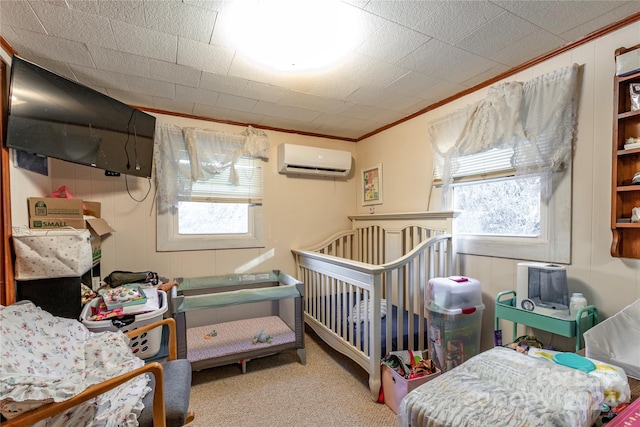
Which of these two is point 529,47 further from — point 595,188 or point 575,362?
point 575,362

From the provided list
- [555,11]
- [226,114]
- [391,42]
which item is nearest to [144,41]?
[226,114]

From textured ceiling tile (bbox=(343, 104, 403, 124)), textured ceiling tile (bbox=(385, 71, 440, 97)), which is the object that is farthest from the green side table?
textured ceiling tile (bbox=(343, 104, 403, 124))

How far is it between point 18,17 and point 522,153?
2.82 metres

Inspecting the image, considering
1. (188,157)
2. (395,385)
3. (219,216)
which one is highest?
(188,157)

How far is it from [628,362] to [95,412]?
2196 millimetres

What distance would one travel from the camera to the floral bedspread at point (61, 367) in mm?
963

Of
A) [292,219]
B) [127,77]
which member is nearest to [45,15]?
[127,77]

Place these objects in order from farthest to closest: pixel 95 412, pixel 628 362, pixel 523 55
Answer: pixel 523 55 < pixel 628 362 < pixel 95 412

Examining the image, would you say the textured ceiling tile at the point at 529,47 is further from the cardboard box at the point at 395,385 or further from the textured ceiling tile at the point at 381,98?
the cardboard box at the point at 395,385

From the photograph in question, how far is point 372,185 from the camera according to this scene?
332cm

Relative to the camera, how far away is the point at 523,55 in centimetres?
178

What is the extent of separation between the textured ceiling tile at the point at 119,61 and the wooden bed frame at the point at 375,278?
1.87 meters

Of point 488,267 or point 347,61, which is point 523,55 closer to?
point 347,61

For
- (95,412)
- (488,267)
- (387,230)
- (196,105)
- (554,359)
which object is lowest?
(95,412)
